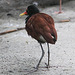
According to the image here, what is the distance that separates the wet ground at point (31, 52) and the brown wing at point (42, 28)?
2.34ft

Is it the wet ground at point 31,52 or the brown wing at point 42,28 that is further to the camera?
the wet ground at point 31,52

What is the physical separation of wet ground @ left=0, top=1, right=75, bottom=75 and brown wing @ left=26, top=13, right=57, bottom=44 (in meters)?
0.71

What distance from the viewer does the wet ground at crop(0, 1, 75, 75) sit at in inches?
142

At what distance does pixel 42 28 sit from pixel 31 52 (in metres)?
1.22

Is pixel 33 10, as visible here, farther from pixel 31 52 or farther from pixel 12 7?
pixel 12 7

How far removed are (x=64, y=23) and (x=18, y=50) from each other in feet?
7.16

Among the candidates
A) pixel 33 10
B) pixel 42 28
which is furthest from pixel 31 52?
pixel 42 28

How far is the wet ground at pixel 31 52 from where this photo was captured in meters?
3.60

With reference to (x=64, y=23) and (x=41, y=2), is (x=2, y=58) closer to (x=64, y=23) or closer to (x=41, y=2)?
(x=64, y=23)

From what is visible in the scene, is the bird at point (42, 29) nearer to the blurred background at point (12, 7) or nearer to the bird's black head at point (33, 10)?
the bird's black head at point (33, 10)

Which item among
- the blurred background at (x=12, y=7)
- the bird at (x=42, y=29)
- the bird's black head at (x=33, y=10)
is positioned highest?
the bird's black head at (x=33, y=10)

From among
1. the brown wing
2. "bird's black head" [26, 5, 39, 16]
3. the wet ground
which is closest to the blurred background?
the wet ground

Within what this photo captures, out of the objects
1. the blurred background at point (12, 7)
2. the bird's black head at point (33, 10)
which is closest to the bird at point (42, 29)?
the bird's black head at point (33, 10)

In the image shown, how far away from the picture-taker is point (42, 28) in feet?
10.6
